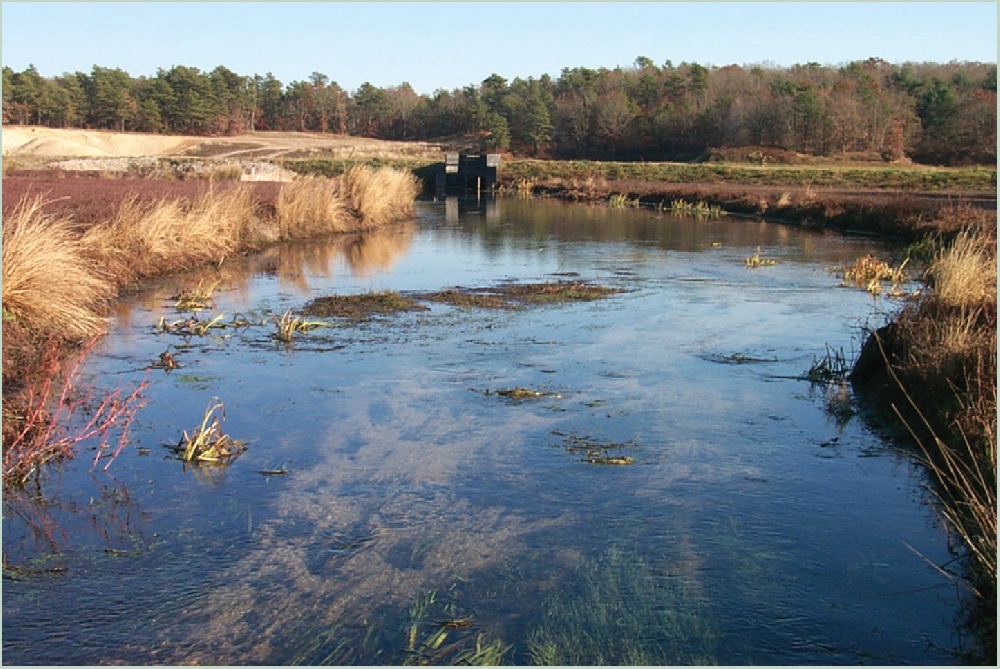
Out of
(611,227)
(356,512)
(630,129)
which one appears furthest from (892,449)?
(630,129)

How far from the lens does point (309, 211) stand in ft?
77.4

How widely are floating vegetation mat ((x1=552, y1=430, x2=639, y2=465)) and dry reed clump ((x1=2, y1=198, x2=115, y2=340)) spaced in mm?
4943

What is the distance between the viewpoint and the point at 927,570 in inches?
218

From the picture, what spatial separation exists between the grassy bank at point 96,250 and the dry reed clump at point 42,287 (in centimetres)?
1

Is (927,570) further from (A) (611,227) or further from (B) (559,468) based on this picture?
(A) (611,227)

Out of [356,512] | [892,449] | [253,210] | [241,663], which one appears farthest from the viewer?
[253,210]

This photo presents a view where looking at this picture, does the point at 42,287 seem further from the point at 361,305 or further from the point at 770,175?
the point at 770,175

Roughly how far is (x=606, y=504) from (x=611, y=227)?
21862mm

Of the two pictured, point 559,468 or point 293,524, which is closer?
point 293,524

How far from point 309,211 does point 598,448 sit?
1730 centimetres

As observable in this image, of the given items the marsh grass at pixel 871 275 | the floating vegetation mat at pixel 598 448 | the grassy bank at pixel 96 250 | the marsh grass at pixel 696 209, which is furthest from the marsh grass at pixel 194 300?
the marsh grass at pixel 696 209

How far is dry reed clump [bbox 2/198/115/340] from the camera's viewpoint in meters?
9.36

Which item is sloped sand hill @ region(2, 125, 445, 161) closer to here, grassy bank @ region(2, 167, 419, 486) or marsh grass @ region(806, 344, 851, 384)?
grassy bank @ region(2, 167, 419, 486)

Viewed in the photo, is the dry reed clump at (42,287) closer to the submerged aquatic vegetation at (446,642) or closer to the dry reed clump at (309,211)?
the submerged aquatic vegetation at (446,642)
